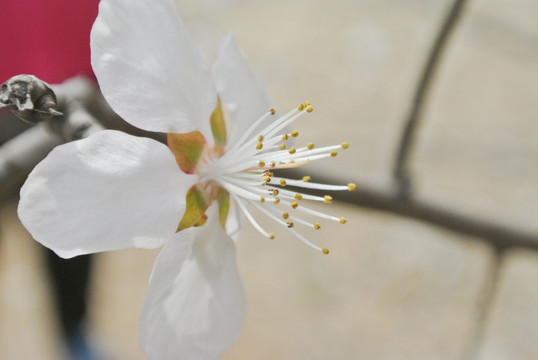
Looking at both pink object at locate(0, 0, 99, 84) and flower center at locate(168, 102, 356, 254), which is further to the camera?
pink object at locate(0, 0, 99, 84)

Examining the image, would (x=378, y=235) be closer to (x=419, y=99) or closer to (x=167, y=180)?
(x=419, y=99)

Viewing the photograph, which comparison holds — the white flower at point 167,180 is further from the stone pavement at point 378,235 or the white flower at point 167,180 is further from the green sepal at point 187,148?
the stone pavement at point 378,235

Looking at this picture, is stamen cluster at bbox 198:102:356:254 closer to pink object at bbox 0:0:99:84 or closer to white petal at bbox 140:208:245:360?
white petal at bbox 140:208:245:360

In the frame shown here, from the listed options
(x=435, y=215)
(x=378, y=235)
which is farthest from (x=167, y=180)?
(x=378, y=235)

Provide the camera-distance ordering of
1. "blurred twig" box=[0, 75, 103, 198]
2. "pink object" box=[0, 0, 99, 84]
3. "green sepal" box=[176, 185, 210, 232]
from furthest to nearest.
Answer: "pink object" box=[0, 0, 99, 84]
"green sepal" box=[176, 185, 210, 232]
"blurred twig" box=[0, 75, 103, 198]

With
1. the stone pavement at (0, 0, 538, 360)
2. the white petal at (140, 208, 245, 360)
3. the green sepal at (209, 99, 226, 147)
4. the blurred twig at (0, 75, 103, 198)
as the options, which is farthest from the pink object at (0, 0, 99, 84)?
the stone pavement at (0, 0, 538, 360)

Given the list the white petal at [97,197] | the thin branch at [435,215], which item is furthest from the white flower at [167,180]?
the thin branch at [435,215]

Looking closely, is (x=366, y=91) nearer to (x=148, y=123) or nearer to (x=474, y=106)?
(x=474, y=106)
